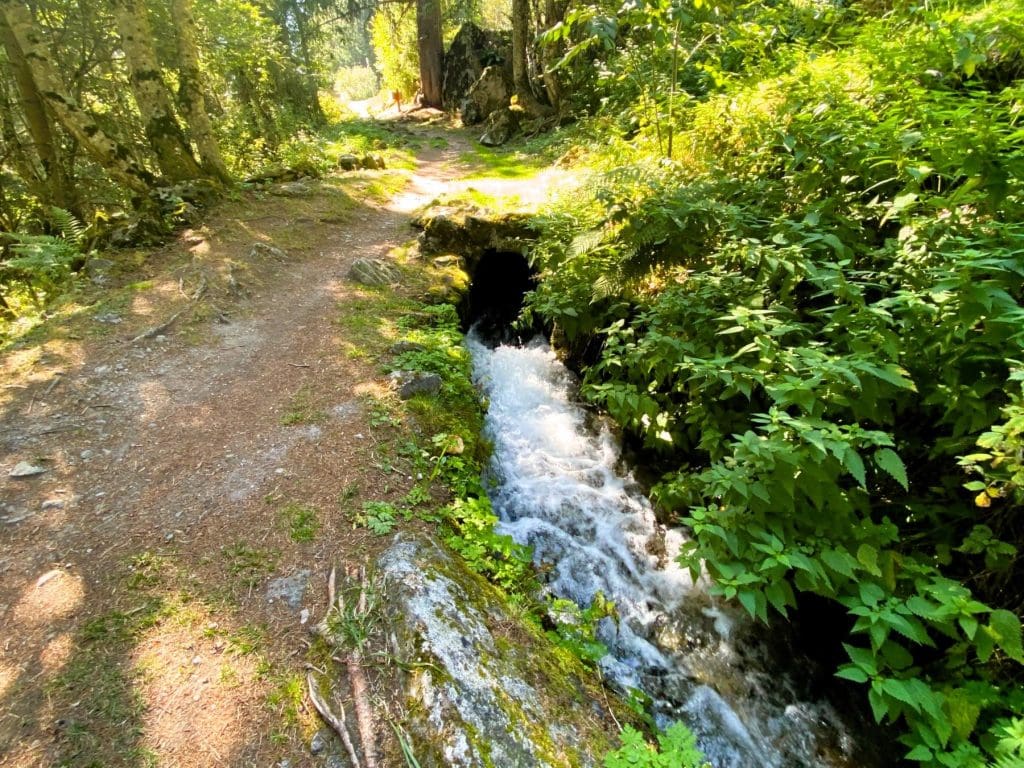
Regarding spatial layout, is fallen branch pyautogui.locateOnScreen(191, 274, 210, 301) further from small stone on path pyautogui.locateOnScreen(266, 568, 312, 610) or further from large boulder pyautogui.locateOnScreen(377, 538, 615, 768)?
large boulder pyautogui.locateOnScreen(377, 538, 615, 768)

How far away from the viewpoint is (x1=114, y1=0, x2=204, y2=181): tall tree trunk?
7762mm

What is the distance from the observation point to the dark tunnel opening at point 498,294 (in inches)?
308

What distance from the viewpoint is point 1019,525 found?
271 centimetres

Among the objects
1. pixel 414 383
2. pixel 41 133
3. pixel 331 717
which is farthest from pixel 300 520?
pixel 41 133

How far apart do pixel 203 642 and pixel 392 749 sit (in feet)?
4.06

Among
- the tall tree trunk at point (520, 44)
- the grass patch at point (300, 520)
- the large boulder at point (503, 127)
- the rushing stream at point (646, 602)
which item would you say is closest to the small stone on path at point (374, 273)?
the rushing stream at point (646, 602)

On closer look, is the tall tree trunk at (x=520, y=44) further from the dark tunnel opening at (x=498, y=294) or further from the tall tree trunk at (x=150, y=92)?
the dark tunnel opening at (x=498, y=294)

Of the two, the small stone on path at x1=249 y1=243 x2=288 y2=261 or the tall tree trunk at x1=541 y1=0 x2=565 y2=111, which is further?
the tall tree trunk at x1=541 y1=0 x2=565 y2=111

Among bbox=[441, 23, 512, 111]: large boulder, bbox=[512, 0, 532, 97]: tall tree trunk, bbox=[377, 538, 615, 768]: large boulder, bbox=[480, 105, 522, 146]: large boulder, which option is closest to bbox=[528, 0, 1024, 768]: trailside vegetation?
bbox=[377, 538, 615, 768]: large boulder

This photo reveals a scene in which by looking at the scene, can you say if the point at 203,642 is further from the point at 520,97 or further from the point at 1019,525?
the point at 520,97

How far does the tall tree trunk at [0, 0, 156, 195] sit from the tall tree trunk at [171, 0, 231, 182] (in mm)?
1198

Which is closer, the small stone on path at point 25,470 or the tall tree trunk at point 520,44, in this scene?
the small stone on path at point 25,470

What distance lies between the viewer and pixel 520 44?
1573 centimetres

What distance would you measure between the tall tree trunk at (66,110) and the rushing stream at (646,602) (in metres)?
7.13
